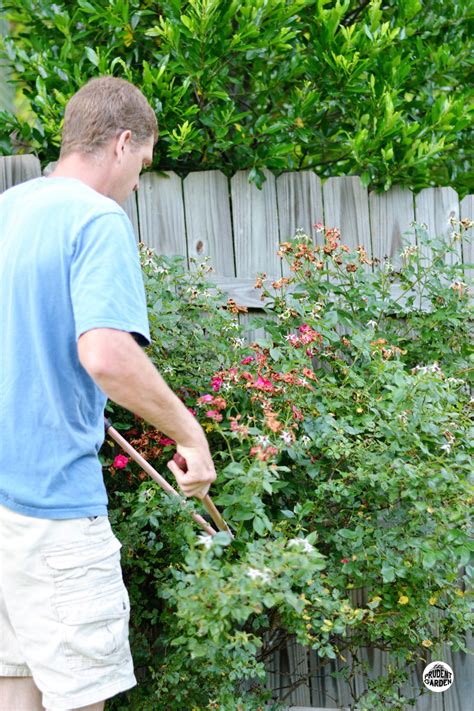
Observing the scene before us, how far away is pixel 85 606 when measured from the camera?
2.24m

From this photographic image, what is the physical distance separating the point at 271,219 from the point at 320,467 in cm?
113

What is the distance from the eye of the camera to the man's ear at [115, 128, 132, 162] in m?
2.37

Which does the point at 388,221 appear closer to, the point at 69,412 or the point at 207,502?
the point at 207,502

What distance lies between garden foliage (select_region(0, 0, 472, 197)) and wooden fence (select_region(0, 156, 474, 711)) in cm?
10

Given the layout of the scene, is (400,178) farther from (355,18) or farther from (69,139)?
(69,139)

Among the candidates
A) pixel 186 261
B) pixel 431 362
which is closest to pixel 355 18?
pixel 186 261

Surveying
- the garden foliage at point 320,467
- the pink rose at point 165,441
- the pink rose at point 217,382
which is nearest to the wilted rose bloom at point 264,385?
the garden foliage at point 320,467

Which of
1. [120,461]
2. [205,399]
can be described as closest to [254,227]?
[205,399]

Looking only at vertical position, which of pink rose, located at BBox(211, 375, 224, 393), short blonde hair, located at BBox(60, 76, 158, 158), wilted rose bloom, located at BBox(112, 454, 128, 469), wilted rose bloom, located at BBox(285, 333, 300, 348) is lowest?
wilted rose bloom, located at BBox(112, 454, 128, 469)

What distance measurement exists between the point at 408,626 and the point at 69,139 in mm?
1858

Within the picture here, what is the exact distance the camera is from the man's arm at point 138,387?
2061 mm

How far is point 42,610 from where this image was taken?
2252 mm

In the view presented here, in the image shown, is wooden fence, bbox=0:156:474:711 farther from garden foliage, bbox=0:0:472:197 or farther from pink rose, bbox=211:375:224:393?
pink rose, bbox=211:375:224:393

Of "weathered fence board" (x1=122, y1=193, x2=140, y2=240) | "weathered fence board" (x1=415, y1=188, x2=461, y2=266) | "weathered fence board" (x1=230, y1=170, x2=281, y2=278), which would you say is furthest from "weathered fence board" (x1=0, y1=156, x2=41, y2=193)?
"weathered fence board" (x1=415, y1=188, x2=461, y2=266)
